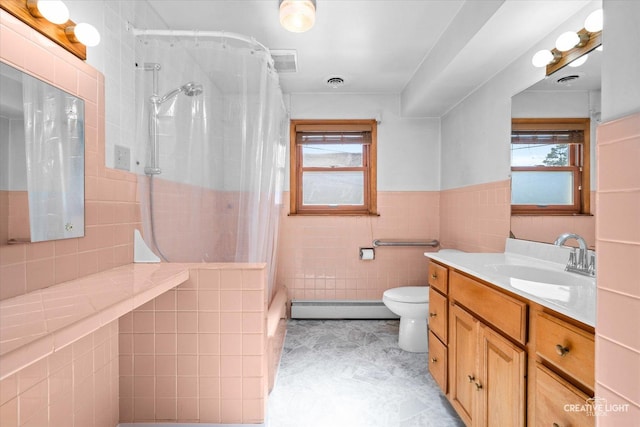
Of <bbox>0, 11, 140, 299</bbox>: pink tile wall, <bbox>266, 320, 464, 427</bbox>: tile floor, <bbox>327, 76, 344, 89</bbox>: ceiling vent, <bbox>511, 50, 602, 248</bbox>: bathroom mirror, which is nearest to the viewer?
<bbox>0, 11, 140, 299</bbox>: pink tile wall

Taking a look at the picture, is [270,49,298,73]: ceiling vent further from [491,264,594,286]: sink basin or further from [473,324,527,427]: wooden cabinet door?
[473,324,527,427]: wooden cabinet door

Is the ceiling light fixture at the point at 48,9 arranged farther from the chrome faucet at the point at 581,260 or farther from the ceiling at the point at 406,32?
the chrome faucet at the point at 581,260

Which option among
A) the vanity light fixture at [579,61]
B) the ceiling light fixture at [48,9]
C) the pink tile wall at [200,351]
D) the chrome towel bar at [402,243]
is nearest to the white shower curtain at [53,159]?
the ceiling light fixture at [48,9]

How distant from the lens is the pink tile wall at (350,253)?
118 inches

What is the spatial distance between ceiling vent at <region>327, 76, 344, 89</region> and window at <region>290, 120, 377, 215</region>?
0.44m

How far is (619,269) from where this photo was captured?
596 mm

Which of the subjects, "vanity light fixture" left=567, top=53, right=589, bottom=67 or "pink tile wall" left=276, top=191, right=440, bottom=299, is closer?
"vanity light fixture" left=567, top=53, right=589, bottom=67

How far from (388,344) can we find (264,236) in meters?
1.46

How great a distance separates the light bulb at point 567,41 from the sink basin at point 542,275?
3.52 ft

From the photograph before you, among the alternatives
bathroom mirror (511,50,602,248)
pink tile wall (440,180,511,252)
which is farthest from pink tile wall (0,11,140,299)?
pink tile wall (440,180,511,252)

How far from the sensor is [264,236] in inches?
67.5

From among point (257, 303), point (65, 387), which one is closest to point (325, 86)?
point (257, 303)

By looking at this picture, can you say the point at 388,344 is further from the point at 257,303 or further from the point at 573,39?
the point at 573,39

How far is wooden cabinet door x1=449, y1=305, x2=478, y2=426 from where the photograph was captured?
136 centimetres
